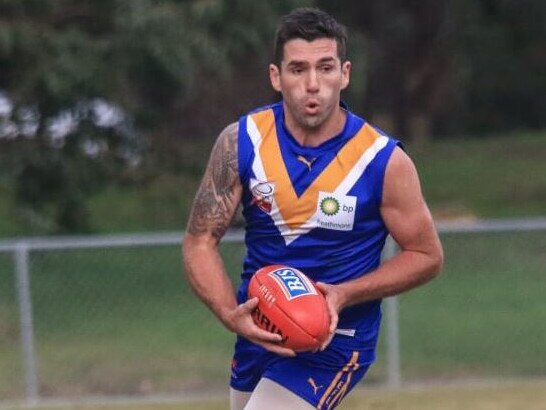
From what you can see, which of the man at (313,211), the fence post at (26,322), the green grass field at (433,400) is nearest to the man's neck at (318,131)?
the man at (313,211)

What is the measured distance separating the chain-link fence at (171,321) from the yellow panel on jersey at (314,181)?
16.6 ft

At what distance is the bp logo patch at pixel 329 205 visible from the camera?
4.74 metres

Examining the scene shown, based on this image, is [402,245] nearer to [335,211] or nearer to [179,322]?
[335,211]

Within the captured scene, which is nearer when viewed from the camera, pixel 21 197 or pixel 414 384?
pixel 414 384

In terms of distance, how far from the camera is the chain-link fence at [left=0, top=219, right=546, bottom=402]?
32.6 feet

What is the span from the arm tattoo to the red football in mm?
361

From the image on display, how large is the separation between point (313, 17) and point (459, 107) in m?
33.6

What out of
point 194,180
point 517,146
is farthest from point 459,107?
point 194,180

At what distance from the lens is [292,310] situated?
451cm

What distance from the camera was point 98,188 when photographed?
12.4 m

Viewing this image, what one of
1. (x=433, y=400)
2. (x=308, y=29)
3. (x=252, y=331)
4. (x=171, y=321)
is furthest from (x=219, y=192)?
(x=171, y=321)

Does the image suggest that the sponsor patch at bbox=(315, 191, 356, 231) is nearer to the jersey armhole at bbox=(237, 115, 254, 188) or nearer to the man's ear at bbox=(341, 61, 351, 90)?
the jersey armhole at bbox=(237, 115, 254, 188)

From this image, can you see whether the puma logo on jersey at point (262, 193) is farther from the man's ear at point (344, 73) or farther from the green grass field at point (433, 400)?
the green grass field at point (433, 400)

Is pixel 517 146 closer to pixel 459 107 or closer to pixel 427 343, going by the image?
pixel 459 107
